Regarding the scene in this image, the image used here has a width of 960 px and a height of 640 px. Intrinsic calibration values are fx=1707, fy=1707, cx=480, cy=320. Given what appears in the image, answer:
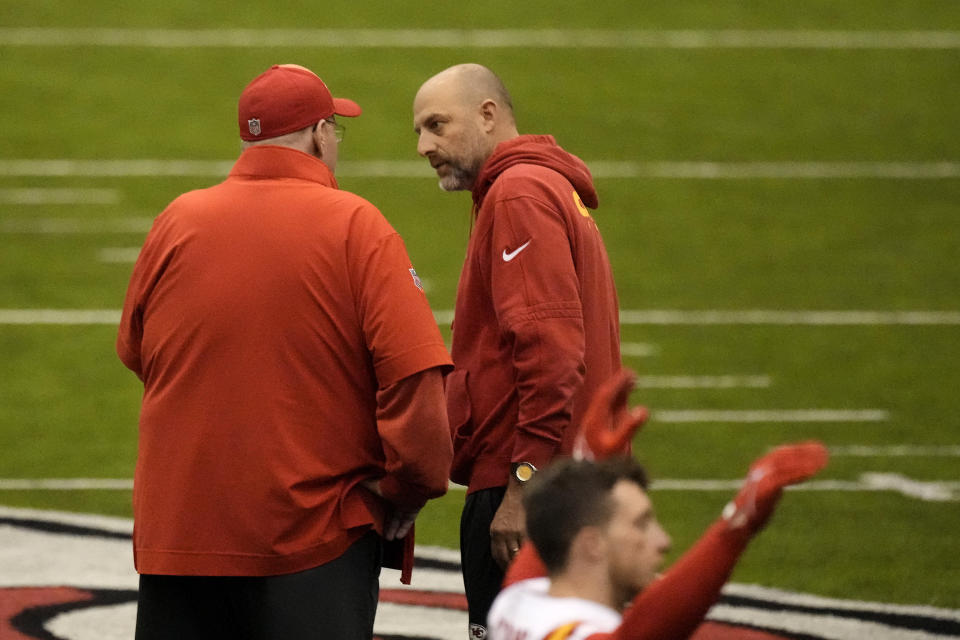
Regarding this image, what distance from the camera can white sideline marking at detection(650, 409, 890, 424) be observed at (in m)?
9.41

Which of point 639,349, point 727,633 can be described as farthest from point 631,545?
point 639,349

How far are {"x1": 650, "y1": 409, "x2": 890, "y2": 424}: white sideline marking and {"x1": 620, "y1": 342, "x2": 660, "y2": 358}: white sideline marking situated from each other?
3.32 feet

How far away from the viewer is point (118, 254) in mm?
12281

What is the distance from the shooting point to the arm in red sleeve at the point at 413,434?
376 cm

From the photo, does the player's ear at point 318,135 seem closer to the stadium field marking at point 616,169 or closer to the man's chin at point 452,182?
the man's chin at point 452,182

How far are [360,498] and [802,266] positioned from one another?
8773 millimetres

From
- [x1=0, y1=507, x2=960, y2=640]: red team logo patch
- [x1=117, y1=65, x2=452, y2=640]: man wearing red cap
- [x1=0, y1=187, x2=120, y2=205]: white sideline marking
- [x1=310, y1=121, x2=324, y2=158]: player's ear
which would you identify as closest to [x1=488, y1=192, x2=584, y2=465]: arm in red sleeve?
[x1=117, y1=65, x2=452, y2=640]: man wearing red cap

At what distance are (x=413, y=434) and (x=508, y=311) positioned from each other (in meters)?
0.61

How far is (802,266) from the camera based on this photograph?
12.2 metres

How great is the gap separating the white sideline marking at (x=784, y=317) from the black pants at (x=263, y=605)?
7410mm

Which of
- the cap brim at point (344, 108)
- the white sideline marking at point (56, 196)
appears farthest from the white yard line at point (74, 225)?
the cap brim at point (344, 108)

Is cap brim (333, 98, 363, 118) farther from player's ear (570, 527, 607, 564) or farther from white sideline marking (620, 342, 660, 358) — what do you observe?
white sideline marking (620, 342, 660, 358)

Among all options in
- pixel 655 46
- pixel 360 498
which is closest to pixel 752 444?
pixel 360 498

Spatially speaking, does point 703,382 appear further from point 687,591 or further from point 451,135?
point 687,591
